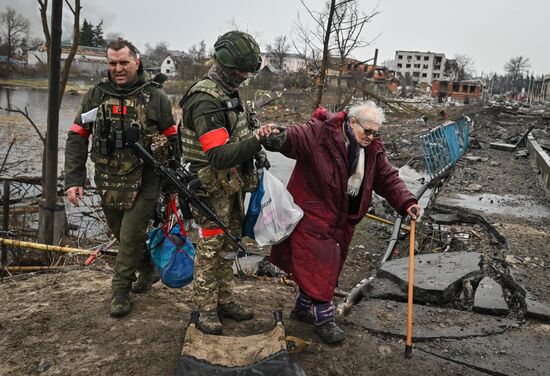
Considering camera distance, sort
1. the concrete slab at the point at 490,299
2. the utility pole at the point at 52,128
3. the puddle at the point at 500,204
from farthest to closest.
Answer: the puddle at the point at 500,204 < the utility pole at the point at 52,128 < the concrete slab at the point at 490,299

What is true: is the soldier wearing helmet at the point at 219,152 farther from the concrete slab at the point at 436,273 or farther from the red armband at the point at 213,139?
the concrete slab at the point at 436,273

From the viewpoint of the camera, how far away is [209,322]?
3137 millimetres

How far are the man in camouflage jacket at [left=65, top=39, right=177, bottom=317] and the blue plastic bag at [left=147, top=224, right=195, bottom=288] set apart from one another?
19 cm

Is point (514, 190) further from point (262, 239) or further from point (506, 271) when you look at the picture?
point (262, 239)

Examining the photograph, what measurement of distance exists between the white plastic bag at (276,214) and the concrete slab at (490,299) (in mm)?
2007

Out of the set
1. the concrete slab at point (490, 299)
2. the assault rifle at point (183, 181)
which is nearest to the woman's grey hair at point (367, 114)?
the assault rifle at point (183, 181)

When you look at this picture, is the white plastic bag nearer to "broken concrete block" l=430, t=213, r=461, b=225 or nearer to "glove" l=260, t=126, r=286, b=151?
"glove" l=260, t=126, r=286, b=151

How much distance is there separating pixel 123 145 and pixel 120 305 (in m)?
1.20

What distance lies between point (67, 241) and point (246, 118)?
3.85 meters

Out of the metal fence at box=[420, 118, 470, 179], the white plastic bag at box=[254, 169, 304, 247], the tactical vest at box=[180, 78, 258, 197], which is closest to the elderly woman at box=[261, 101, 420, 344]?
the white plastic bag at box=[254, 169, 304, 247]

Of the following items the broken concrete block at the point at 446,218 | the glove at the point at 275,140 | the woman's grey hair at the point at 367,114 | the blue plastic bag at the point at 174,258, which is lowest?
the broken concrete block at the point at 446,218

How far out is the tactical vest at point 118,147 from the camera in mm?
3221

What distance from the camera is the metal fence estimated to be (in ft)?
36.5

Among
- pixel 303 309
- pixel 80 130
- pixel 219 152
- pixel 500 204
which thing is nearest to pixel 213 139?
pixel 219 152
